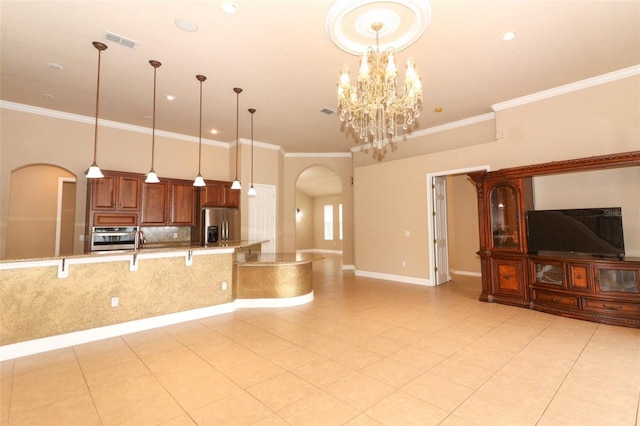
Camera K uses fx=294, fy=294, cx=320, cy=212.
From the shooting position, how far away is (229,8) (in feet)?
9.82

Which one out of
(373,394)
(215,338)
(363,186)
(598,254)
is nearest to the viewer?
(373,394)

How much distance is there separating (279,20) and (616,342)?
5.22 metres

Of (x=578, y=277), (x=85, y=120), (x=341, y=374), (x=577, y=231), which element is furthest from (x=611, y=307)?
(x=85, y=120)

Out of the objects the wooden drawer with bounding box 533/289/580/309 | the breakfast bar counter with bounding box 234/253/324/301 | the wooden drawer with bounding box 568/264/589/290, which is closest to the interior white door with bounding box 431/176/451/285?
the wooden drawer with bounding box 533/289/580/309

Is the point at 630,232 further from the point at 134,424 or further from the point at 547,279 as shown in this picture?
the point at 134,424

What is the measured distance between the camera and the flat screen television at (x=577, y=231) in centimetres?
410

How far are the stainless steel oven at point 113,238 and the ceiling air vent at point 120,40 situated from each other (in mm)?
3323

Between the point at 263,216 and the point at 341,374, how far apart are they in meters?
5.47

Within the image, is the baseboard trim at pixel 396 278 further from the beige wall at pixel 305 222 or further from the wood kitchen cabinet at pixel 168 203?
the beige wall at pixel 305 222

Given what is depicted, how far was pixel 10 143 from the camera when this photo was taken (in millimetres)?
5055

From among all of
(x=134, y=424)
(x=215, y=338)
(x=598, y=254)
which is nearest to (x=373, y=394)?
(x=134, y=424)

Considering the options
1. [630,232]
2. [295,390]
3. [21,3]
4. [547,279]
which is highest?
[21,3]

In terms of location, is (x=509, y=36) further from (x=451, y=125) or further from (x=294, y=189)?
(x=294, y=189)

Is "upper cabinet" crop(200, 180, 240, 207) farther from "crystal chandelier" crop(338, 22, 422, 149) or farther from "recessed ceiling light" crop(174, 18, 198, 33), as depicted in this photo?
"crystal chandelier" crop(338, 22, 422, 149)
